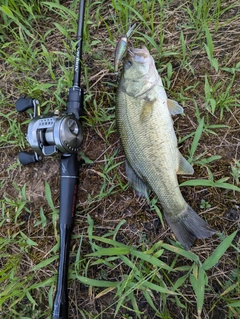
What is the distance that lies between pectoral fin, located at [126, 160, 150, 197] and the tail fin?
313mm

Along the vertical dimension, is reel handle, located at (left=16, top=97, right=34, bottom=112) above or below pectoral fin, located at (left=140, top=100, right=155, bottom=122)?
below

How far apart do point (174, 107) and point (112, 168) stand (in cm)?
79

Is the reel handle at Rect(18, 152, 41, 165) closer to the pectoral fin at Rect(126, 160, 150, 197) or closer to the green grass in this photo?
the green grass

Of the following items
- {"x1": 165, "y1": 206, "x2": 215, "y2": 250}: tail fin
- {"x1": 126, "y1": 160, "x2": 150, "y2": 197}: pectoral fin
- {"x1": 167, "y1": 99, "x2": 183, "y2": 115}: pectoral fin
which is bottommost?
{"x1": 165, "y1": 206, "x2": 215, "y2": 250}: tail fin

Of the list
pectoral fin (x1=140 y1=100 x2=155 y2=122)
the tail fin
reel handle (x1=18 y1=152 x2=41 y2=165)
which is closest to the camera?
the tail fin

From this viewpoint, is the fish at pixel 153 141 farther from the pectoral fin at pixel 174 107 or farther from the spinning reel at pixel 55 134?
the spinning reel at pixel 55 134

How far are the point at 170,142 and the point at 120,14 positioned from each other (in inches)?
56.5

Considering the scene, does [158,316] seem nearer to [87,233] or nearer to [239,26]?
[87,233]

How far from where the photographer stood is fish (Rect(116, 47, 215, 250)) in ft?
8.36

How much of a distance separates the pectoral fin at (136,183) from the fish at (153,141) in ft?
0.10

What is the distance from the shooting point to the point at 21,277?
9.98ft

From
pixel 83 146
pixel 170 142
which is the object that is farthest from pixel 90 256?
pixel 170 142

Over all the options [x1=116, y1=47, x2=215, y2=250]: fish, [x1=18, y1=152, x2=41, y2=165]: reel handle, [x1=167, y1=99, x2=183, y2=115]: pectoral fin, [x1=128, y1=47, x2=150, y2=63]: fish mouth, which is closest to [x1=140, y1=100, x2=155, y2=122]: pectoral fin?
[x1=116, y1=47, x2=215, y2=250]: fish

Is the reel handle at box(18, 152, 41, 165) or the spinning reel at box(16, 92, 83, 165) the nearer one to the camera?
the spinning reel at box(16, 92, 83, 165)
